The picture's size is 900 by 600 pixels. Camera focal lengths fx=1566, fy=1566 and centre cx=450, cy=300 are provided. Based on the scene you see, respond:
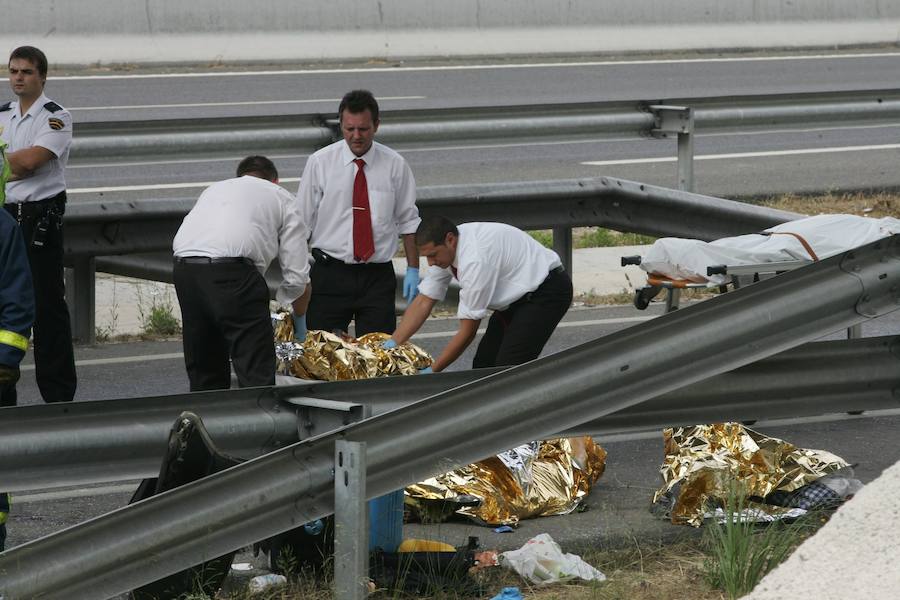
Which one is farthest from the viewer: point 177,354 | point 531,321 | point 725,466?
point 177,354

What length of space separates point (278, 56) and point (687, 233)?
13842 mm

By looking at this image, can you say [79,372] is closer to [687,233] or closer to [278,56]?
[687,233]

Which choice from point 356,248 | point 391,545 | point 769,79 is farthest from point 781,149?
point 391,545

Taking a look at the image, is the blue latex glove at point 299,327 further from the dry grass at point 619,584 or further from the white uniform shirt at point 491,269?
the dry grass at point 619,584

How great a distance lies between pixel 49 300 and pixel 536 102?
11.4 m

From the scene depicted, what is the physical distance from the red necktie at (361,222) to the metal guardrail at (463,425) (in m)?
3.28

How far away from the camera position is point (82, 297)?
10102mm

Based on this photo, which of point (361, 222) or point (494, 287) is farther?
point (361, 222)

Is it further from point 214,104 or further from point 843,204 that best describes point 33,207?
point 214,104

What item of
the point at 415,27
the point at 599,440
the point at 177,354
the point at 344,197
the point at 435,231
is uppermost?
the point at 415,27

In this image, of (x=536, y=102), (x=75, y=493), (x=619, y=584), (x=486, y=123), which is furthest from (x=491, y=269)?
(x=536, y=102)

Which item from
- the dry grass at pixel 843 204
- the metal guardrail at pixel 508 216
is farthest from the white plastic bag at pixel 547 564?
the dry grass at pixel 843 204

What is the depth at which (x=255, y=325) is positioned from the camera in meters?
7.18

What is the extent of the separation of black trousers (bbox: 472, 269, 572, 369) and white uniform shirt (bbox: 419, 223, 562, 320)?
0.21 ft
